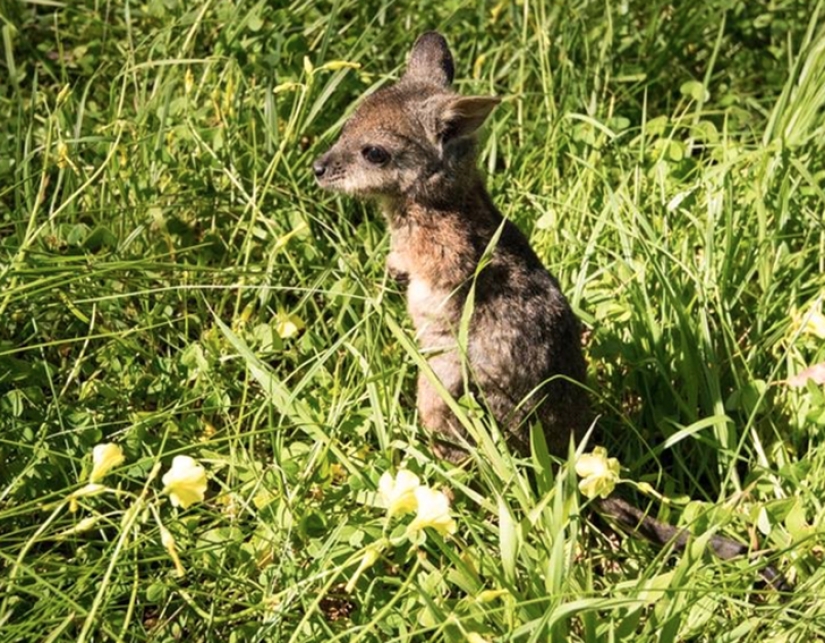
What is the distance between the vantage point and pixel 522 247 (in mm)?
4961

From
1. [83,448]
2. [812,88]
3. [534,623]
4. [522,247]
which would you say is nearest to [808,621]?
[534,623]

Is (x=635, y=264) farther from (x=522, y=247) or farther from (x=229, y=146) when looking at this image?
(x=229, y=146)

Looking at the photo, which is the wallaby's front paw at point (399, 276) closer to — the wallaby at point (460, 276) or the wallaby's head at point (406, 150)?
the wallaby at point (460, 276)

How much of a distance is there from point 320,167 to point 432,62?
0.67m

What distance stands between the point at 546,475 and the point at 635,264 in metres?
1.46

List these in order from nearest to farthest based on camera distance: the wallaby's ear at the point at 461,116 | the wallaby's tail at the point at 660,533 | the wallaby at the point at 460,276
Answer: the wallaby's tail at the point at 660,533
the wallaby at the point at 460,276
the wallaby's ear at the point at 461,116

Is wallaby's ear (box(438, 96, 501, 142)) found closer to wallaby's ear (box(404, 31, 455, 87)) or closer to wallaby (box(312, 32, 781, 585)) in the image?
wallaby (box(312, 32, 781, 585))

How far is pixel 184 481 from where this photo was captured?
3.51m

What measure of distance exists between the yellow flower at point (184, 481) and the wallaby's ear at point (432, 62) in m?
2.37

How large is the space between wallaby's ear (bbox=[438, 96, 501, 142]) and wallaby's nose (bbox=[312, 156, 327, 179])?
0.46 m

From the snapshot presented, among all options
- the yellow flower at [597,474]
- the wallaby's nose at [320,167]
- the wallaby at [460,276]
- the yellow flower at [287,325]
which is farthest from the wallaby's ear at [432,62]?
the yellow flower at [597,474]

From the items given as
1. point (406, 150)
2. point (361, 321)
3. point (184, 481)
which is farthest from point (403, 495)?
point (406, 150)

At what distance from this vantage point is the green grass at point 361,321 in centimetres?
404

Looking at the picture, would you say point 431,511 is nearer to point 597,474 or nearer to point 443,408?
A: point 597,474
